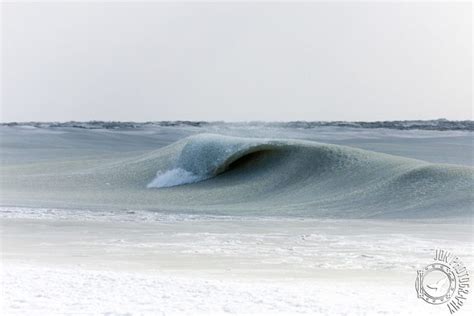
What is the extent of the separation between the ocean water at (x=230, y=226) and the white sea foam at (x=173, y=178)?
33 millimetres

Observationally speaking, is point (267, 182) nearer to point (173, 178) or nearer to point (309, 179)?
point (309, 179)

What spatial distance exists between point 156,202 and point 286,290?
Result: 706 cm

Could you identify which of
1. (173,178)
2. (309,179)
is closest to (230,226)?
(309,179)

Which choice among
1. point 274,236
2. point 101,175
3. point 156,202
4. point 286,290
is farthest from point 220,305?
point 101,175

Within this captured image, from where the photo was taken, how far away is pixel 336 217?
956 centimetres

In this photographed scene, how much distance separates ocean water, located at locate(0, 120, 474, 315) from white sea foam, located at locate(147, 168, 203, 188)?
3 centimetres

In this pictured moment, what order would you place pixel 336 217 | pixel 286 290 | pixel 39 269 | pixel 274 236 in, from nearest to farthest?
pixel 286 290, pixel 39 269, pixel 274 236, pixel 336 217

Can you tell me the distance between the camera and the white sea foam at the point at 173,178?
13008mm

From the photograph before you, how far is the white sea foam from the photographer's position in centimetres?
1301

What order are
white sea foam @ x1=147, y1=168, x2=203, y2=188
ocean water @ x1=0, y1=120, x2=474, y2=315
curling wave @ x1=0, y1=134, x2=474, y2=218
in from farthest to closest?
white sea foam @ x1=147, y1=168, x2=203, y2=188
curling wave @ x1=0, y1=134, x2=474, y2=218
ocean water @ x1=0, y1=120, x2=474, y2=315

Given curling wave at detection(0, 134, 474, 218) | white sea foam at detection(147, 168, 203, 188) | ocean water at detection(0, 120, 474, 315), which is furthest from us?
white sea foam at detection(147, 168, 203, 188)

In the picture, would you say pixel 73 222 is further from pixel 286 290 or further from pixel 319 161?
pixel 319 161

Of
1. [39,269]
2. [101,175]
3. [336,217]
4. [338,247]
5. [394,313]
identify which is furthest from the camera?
[101,175]

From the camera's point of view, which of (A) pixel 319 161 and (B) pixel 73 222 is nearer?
(B) pixel 73 222
